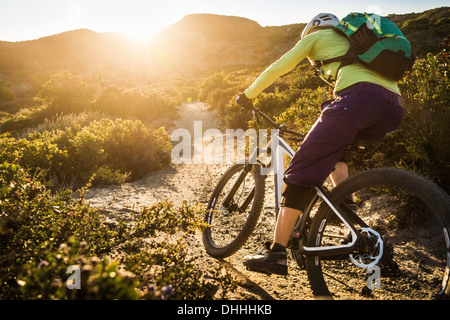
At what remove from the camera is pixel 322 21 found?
243 cm

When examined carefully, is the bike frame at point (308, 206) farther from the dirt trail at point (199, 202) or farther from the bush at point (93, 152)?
the bush at point (93, 152)

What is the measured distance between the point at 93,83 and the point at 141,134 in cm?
917

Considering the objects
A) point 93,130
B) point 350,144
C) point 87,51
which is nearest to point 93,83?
point 93,130

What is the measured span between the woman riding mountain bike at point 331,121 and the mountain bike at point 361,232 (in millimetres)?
169

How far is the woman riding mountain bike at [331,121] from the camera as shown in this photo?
1953 mm

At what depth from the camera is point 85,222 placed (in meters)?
2.14

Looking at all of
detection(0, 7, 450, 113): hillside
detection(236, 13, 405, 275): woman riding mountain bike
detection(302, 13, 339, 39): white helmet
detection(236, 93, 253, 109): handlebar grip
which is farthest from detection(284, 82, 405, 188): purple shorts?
detection(0, 7, 450, 113): hillside

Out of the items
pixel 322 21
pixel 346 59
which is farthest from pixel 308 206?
pixel 322 21

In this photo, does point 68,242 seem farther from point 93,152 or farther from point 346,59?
point 93,152

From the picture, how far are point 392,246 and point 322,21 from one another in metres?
2.05

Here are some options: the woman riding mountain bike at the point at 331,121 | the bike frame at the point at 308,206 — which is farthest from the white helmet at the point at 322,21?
the bike frame at the point at 308,206

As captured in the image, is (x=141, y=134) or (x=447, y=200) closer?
(x=447, y=200)

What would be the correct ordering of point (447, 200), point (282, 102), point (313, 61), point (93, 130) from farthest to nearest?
point (282, 102) < point (93, 130) < point (313, 61) < point (447, 200)

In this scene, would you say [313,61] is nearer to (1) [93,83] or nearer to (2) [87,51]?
(1) [93,83]
